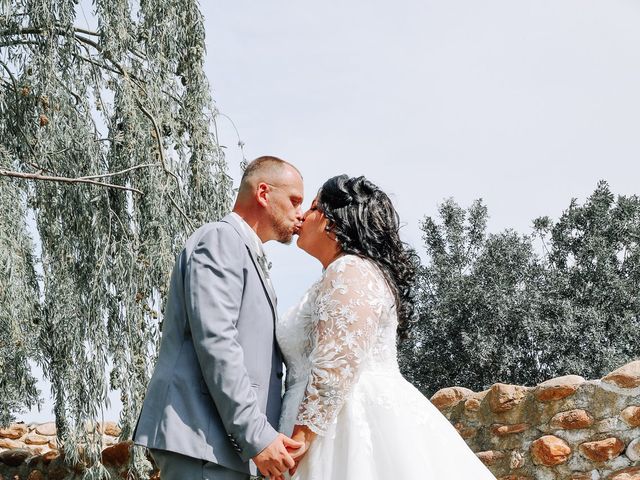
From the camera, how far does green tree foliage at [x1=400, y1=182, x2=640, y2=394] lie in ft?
46.6

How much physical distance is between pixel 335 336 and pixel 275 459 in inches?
13.7

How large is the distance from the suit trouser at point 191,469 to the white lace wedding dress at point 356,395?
21 centimetres

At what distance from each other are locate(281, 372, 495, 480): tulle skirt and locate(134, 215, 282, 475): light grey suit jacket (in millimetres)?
155

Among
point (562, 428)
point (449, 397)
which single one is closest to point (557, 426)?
point (562, 428)

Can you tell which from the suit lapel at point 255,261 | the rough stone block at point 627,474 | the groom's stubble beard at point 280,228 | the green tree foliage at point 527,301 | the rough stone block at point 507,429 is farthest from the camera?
the green tree foliage at point 527,301

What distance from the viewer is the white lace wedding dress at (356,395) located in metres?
2.37

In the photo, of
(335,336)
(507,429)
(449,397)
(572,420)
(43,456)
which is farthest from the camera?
(43,456)

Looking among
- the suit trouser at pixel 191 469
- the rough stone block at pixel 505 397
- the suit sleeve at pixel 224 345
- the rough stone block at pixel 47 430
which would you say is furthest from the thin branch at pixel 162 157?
the rough stone block at pixel 47 430

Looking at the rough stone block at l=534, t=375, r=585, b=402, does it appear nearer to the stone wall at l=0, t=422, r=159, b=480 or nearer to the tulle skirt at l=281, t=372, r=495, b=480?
the tulle skirt at l=281, t=372, r=495, b=480

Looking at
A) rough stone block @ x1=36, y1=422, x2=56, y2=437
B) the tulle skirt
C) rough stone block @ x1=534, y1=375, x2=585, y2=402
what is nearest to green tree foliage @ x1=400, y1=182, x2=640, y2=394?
rough stone block @ x1=36, y1=422, x2=56, y2=437

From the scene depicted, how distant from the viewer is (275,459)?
7.48 ft

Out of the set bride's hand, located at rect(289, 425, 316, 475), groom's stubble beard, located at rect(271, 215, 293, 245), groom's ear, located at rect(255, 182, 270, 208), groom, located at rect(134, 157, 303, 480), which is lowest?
bride's hand, located at rect(289, 425, 316, 475)

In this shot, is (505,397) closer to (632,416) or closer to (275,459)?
(632,416)

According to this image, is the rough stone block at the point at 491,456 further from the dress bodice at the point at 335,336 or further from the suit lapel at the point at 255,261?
the suit lapel at the point at 255,261
